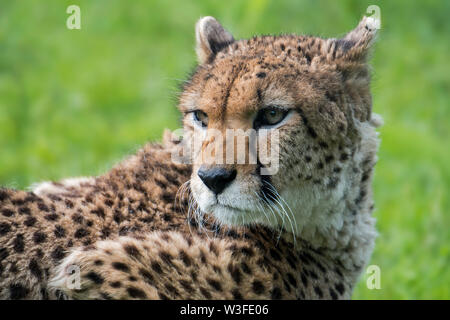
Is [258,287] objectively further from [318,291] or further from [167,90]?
[167,90]

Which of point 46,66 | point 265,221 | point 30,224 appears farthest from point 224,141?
point 46,66

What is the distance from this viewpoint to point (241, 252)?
12.1ft

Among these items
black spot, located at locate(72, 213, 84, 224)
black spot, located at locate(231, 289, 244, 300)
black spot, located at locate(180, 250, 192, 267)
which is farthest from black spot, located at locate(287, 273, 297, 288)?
black spot, located at locate(72, 213, 84, 224)

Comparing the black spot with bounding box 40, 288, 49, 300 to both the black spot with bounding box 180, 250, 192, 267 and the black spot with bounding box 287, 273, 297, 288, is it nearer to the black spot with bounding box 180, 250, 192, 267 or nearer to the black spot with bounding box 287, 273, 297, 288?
the black spot with bounding box 180, 250, 192, 267

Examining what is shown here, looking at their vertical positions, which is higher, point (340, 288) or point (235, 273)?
point (235, 273)

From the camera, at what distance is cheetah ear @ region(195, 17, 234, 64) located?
4152 millimetres

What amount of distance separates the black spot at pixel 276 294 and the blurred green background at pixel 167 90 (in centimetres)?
167

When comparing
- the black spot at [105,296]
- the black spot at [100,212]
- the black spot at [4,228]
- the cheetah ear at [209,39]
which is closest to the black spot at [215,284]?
the black spot at [105,296]

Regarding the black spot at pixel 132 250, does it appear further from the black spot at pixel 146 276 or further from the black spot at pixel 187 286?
the black spot at pixel 187 286

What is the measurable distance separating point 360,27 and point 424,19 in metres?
5.61

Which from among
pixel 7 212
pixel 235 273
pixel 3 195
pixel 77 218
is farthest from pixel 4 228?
pixel 235 273

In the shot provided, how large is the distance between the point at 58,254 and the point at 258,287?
985 mm

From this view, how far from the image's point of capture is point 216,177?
3.39 meters

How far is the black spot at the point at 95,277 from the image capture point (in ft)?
11.0
